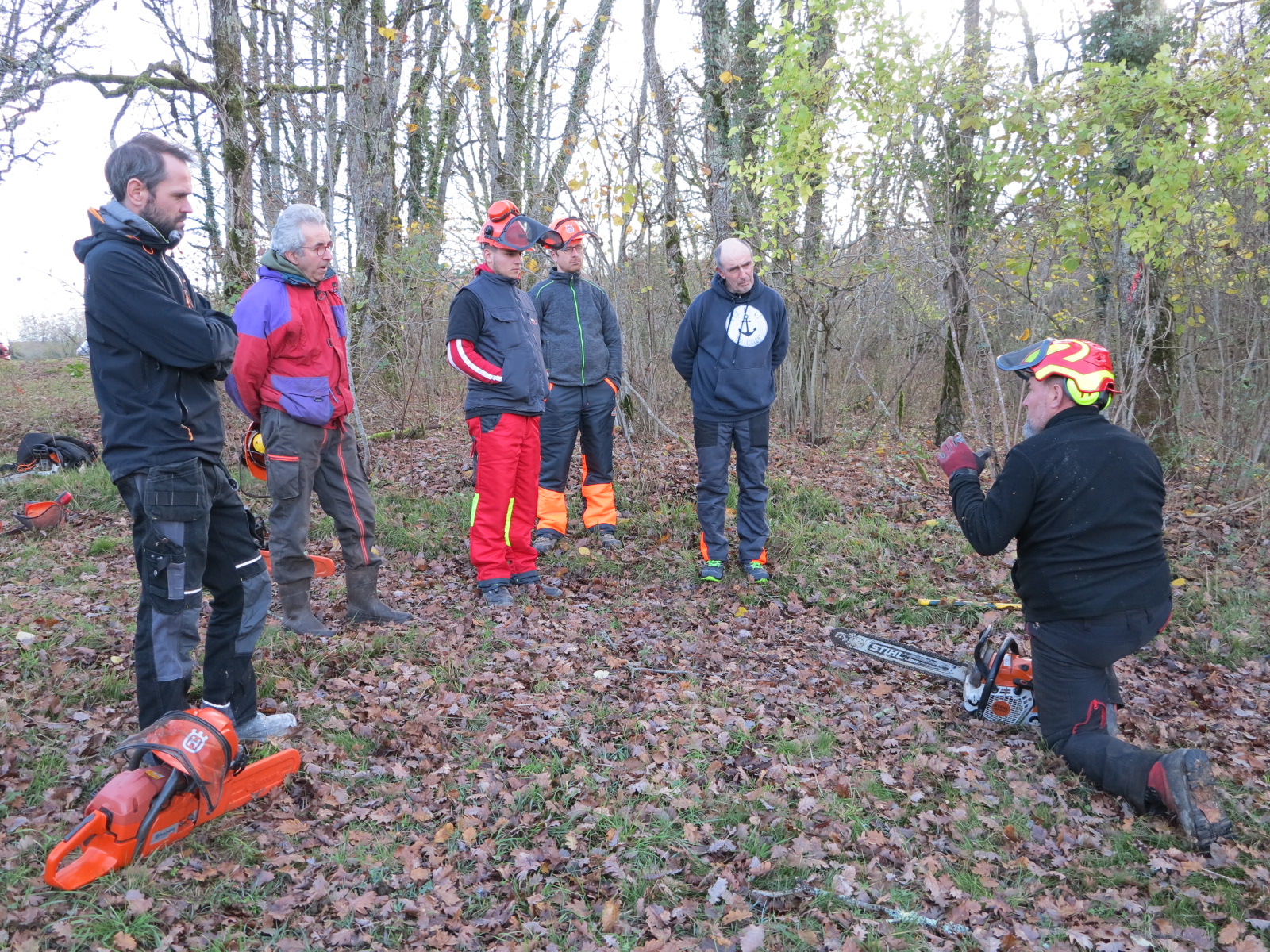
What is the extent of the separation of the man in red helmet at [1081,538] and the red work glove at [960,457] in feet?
0.59

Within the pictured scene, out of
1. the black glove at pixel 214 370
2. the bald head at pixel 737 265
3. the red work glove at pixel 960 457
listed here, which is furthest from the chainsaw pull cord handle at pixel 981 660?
the black glove at pixel 214 370

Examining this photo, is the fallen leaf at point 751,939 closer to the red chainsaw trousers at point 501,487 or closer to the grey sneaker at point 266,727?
the grey sneaker at point 266,727

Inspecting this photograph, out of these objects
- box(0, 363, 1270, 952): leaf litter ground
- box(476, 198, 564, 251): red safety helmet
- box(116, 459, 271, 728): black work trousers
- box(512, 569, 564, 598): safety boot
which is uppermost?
box(476, 198, 564, 251): red safety helmet

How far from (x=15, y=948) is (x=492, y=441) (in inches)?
133

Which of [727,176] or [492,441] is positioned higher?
[727,176]

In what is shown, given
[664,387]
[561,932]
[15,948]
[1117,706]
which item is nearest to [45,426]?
[664,387]

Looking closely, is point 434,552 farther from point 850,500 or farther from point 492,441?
point 850,500

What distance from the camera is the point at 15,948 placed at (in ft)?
7.57

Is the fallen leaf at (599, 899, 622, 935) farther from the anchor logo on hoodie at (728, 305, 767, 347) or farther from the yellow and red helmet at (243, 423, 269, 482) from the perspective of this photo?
the anchor logo on hoodie at (728, 305, 767, 347)

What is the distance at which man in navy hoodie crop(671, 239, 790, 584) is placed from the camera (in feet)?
18.7

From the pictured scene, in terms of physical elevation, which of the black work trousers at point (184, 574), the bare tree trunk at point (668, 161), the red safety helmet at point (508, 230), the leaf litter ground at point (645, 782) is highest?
the bare tree trunk at point (668, 161)

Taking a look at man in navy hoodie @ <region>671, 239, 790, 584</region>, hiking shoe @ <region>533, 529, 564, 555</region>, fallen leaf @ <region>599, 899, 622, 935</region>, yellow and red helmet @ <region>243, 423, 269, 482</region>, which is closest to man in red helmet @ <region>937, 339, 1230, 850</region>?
fallen leaf @ <region>599, 899, 622, 935</region>

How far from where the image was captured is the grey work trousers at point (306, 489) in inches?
165

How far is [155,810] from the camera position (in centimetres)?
260
